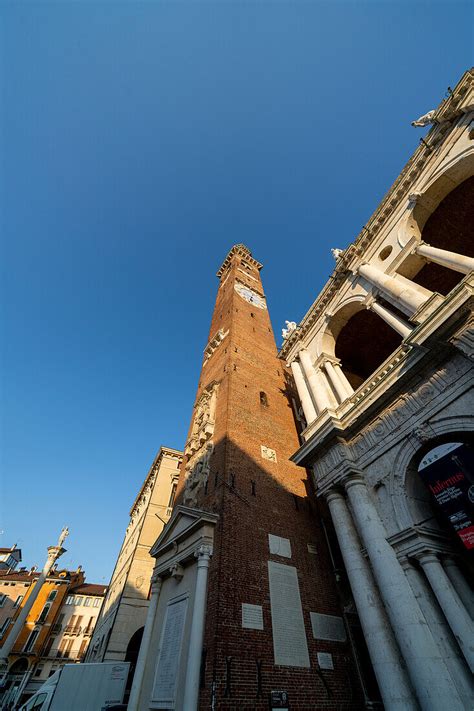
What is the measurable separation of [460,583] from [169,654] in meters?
9.17

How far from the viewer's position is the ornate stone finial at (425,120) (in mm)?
14640

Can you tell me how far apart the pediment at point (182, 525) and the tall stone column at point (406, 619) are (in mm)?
5327

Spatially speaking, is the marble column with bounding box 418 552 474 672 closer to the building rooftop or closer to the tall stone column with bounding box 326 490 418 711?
the tall stone column with bounding box 326 490 418 711

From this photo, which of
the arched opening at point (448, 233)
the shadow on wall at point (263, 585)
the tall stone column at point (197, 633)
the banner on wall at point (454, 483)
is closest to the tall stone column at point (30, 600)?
the shadow on wall at point (263, 585)

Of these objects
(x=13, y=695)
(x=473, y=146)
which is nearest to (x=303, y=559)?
Result: (x=473, y=146)

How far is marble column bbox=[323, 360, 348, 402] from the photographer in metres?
16.1

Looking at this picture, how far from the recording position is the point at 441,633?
8.70 meters

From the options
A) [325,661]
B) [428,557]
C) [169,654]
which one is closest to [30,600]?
[169,654]

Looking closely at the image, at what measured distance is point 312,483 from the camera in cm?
1714

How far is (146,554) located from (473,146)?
29.2m

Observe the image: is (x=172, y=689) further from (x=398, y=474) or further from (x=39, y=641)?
(x=39, y=641)

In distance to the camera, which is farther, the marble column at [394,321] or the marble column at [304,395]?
the marble column at [304,395]

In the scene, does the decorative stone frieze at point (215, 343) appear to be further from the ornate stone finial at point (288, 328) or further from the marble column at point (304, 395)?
the marble column at point (304, 395)

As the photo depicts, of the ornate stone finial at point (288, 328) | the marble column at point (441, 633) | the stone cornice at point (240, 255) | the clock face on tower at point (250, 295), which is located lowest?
the marble column at point (441, 633)
